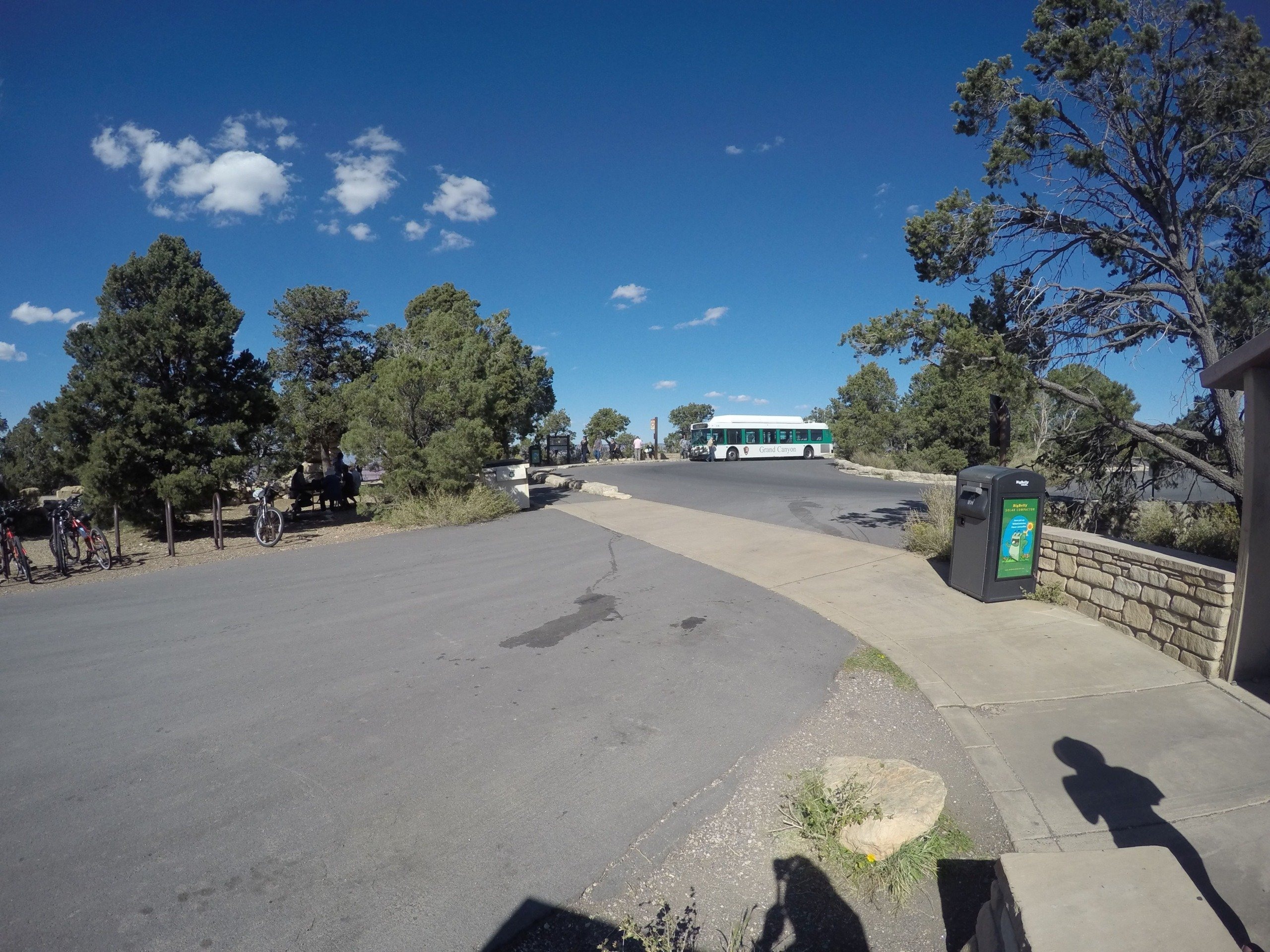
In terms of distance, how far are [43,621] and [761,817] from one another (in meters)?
8.11

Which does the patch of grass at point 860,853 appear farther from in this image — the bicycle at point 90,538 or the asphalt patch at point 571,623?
the bicycle at point 90,538

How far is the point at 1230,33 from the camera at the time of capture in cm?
858

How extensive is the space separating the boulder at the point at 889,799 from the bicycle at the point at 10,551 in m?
11.3

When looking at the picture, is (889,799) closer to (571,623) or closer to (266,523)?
(571,623)

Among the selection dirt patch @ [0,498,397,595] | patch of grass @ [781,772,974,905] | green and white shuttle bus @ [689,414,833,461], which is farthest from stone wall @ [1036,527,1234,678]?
green and white shuttle bus @ [689,414,833,461]

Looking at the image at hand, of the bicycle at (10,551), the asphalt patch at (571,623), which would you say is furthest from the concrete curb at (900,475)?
the bicycle at (10,551)

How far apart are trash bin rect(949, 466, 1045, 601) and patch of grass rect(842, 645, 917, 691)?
6.73 ft

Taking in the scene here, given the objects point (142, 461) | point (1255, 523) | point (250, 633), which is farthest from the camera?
point (142, 461)

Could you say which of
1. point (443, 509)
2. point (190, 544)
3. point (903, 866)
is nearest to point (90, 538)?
point (190, 544)

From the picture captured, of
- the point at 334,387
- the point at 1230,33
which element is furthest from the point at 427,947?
the point at 334,387

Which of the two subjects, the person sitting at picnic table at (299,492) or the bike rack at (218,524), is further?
the person sitting at picnic table at (299,492)

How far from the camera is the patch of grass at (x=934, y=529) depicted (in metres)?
9.40

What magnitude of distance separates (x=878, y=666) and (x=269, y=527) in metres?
11.0

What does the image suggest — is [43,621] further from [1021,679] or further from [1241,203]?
[1241,203]
